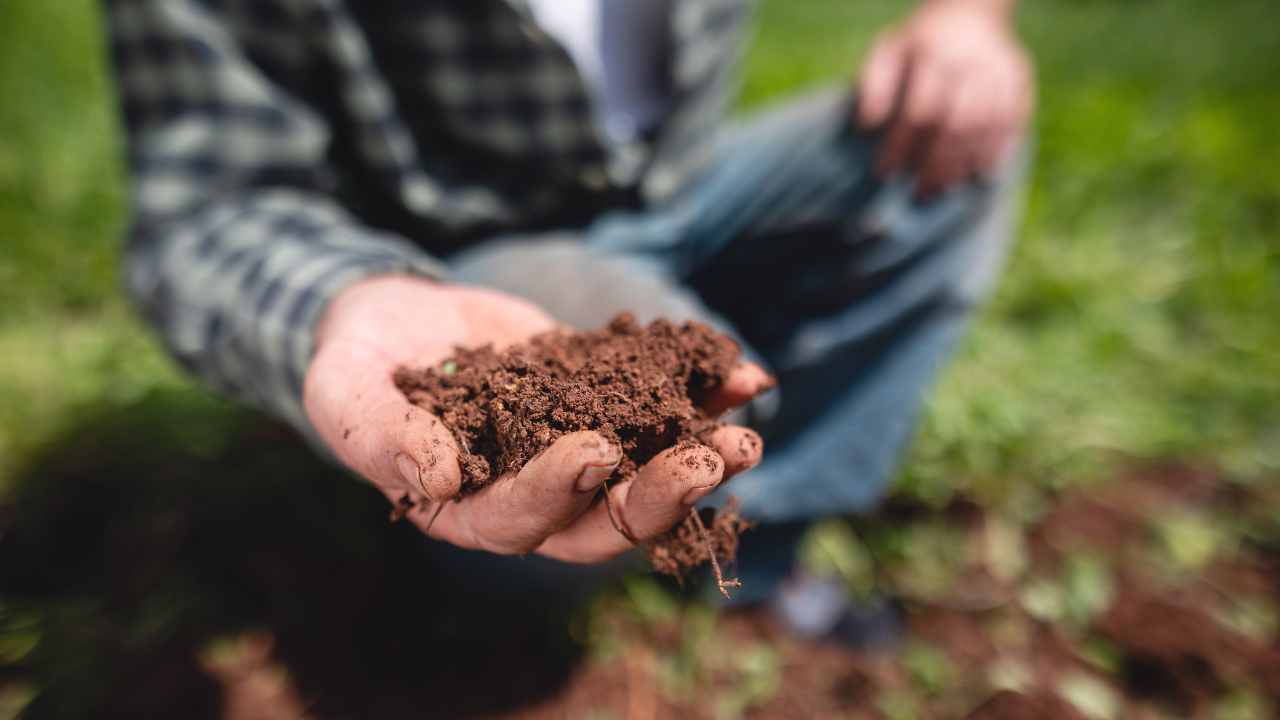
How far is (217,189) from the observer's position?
157 centimetres

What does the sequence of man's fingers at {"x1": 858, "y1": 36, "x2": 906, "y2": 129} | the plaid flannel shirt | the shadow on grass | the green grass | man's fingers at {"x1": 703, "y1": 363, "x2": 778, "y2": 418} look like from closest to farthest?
man's fingers at {"x1": 703, "y1": 363, "x2": 778, "y2": 418}, the plaid flannel shirt, the shadow on grass, man's fingers at {"x1": 858, "y1": 36, "x2": 906, "y2": 129}, the green grass

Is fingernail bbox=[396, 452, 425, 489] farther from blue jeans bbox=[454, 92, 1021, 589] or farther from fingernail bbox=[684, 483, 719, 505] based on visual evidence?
blue jeans bbox=[454, 92, 1021, 589]

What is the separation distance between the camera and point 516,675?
1.74 metres

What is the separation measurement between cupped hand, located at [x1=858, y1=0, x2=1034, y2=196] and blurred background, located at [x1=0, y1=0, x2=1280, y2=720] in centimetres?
82

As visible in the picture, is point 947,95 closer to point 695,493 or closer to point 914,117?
point 914,117

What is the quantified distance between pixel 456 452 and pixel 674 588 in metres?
1.14

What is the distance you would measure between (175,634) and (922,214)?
205 cm

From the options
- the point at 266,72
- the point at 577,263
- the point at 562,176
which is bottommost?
the point at 577,263

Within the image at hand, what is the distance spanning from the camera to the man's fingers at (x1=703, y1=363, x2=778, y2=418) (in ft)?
3.90

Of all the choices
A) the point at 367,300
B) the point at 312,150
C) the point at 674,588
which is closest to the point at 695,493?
the point at 367,300

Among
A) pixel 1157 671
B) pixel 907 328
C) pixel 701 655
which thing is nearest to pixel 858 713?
pixel 701 655

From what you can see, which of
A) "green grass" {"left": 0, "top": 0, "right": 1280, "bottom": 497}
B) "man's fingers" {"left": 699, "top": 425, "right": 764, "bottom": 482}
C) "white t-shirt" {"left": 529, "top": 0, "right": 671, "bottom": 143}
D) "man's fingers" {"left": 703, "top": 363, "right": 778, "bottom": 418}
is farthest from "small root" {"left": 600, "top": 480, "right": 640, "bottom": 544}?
"green grass" {"left": 0, "top": 0, "right": 1280, "bottom": 497}

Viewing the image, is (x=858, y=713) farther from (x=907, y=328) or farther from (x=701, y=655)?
(x=907, y=328)

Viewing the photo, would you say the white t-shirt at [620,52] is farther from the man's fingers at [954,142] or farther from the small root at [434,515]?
the small root at [434,515]
